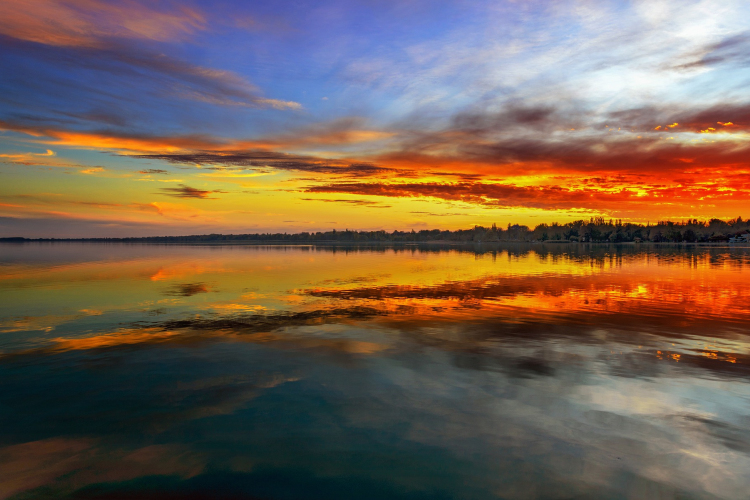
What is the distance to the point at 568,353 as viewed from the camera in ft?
55.3

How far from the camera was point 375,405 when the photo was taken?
469 inches

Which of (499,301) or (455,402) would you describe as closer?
(455,402)

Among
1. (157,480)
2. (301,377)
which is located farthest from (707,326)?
(157,480)

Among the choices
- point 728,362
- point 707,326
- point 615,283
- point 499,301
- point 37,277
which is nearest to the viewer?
point 728,362

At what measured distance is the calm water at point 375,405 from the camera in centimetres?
839

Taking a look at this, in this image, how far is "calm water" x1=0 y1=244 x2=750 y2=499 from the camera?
8.39m

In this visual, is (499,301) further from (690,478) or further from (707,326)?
(690,478)

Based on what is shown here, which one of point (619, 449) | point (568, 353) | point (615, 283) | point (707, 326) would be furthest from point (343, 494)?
point (615, 283)

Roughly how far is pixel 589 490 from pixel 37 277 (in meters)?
57.1

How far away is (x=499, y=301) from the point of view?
30.2m

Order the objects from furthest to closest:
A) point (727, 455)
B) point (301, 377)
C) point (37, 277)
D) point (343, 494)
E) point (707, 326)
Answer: point (37, 277) < point (707, 326) < point (301, 377) < point (727, 455) < point (343, 494)

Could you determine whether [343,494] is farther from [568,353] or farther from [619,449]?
[568,353]

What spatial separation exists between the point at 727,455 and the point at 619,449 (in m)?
2.26

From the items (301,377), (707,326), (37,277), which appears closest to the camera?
(301,377)
